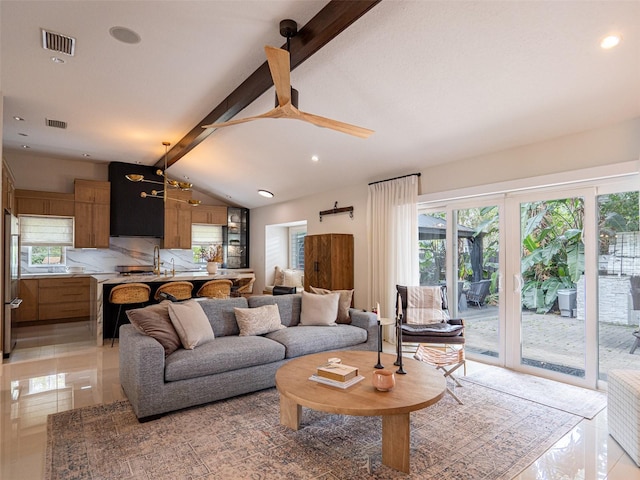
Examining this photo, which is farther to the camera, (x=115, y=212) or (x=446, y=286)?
(x=115, y=212)

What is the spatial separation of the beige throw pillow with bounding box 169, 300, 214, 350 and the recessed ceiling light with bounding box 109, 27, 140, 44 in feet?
7.67

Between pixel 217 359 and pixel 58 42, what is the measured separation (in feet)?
9.84

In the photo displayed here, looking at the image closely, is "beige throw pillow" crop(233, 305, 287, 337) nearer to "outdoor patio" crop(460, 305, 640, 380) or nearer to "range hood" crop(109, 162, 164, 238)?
"outdoor patio" crop(460, 305, 640, 380)

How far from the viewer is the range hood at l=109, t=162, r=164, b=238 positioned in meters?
7.10

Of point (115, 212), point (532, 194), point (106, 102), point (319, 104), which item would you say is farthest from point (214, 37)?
point (115, 212)

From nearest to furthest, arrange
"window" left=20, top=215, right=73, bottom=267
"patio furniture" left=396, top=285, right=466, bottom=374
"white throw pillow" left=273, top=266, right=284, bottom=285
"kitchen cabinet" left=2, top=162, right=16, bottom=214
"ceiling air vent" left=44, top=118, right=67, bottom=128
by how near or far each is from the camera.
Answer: "patio furniture" left=396, top=285, right=466, bottom=374
"kitchen cabinet" left=2, top=162, right=16, bottom=214
"ceiling air vent" left=44, top=118, right=67, bottom=128
"window" left=20, top=215, right=73, bottom=267
"white throw pillow" left=273, top=266, right=284, bottom=285

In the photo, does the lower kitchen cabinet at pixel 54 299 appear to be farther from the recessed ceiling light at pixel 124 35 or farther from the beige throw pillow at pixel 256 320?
the recessed ceiling light at pixel 124 35

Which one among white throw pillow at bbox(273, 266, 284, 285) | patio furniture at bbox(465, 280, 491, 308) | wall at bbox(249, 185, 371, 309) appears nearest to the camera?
patio furniture at bbox(465, 280, 491, 308)

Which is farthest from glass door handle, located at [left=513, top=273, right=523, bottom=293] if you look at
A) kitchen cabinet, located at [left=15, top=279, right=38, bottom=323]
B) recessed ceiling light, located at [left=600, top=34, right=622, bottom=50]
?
kitchen cabinet, located at [left=15, top=279, right=38, bottom=323]

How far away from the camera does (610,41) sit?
2.43 meters

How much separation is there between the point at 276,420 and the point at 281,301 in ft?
5.48

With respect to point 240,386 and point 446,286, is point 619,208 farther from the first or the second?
point 240,386

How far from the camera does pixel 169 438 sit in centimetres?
254

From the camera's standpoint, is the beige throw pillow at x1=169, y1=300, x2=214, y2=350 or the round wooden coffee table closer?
the round wooden coffee table
